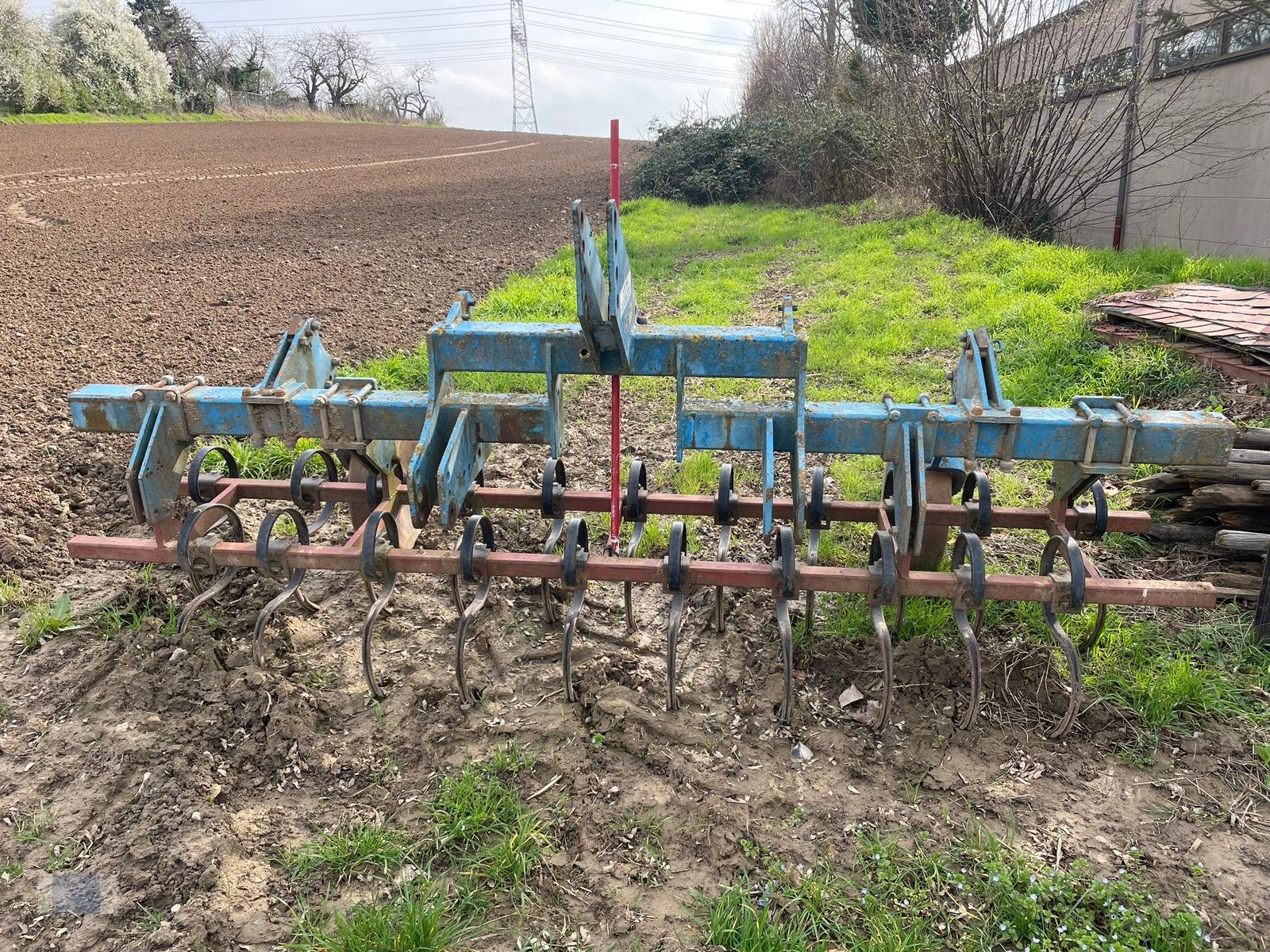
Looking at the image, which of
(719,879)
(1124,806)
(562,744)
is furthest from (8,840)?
(1124,806)

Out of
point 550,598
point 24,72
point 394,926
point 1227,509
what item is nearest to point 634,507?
point 550,598

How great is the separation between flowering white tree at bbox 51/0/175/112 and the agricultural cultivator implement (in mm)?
36750

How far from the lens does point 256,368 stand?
6.62 m

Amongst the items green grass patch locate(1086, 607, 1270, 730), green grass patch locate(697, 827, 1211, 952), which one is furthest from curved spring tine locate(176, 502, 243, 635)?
green grass patch locate(1086, 607, 1270, 730)

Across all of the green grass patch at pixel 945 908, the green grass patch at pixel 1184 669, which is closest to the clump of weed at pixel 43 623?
the green grass patch at pixel 945 908

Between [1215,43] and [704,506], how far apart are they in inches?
458

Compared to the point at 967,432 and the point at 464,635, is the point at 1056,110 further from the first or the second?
the point at 464,635

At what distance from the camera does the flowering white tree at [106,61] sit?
3272cm

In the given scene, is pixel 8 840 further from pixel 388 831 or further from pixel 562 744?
pixel 562 744

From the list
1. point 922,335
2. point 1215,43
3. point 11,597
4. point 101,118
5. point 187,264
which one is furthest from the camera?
point 101,118

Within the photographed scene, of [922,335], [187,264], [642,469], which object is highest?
[187,264]

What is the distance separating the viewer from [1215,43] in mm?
10539

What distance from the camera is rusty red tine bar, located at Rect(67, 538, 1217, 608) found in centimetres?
269

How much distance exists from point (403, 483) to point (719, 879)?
2.19 meters
